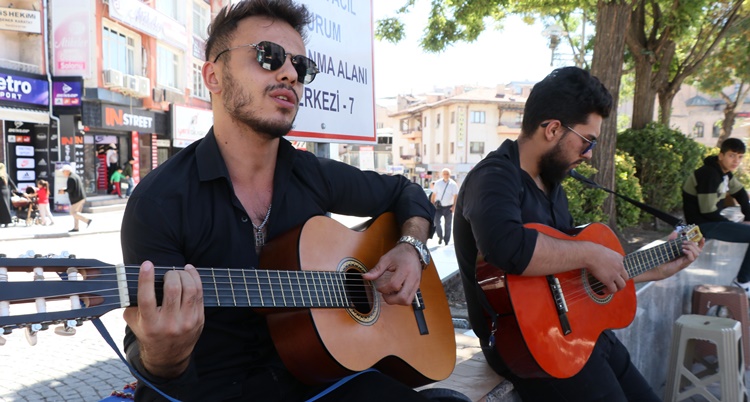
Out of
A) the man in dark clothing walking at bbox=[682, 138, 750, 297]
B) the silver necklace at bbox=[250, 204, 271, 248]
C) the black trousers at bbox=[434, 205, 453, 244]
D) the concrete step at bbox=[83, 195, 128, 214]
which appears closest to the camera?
the silver necklace at bbox=[250, 204, 271, 248]

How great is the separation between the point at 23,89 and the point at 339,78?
18.2m

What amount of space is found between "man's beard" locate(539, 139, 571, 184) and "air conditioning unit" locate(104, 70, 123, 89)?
66.6 ft

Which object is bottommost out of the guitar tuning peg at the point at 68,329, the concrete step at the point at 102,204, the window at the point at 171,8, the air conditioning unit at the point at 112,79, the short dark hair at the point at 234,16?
the concrete step at the point at 102,204

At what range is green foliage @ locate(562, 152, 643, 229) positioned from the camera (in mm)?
7813

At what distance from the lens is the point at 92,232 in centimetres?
1397

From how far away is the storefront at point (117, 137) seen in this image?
20.5m

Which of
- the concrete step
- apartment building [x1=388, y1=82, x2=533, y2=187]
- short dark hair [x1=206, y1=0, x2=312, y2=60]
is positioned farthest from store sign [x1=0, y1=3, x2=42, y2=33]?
apartment building [x1=388, y1=82, x2=533, y2=187]

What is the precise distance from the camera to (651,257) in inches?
122

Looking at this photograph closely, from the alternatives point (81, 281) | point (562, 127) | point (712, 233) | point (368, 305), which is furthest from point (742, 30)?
point (81, 281)

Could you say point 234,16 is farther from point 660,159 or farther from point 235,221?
point 660,159

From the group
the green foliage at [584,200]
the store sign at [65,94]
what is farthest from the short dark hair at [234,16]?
the store sign at [65,94]

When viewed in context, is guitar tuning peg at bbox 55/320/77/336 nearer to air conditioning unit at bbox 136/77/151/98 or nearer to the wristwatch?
the wristwatch

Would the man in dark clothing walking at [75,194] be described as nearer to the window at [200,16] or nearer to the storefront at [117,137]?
the storefront at [117,137]

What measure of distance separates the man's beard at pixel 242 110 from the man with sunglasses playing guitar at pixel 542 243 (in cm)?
95
